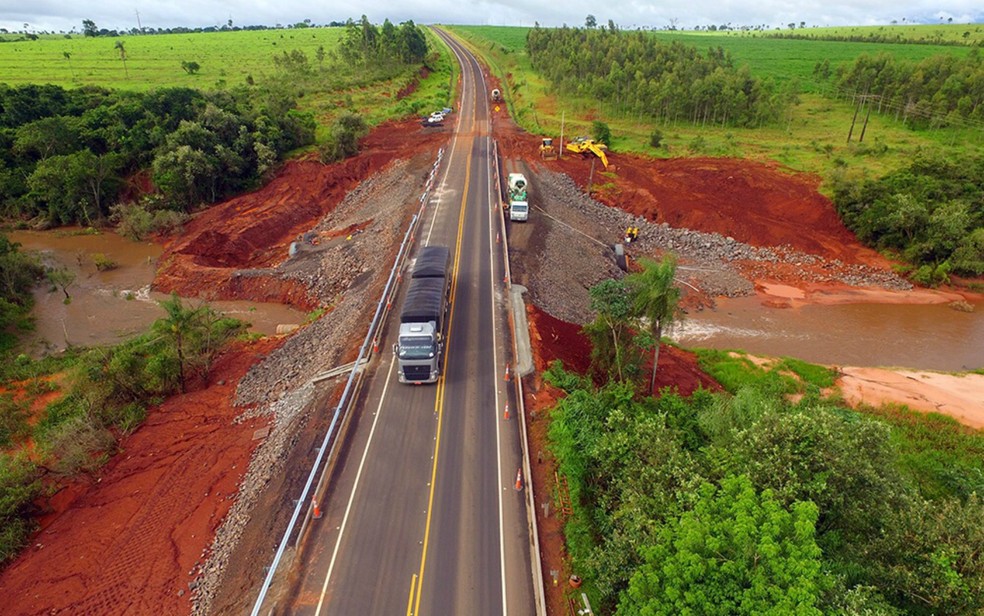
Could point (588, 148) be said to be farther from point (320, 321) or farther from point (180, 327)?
point (180, 327)

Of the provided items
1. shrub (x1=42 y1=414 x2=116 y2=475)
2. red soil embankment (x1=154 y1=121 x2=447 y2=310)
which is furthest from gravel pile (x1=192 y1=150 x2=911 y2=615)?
shrub (x1=42 y1=414 x2=116 y2=475)

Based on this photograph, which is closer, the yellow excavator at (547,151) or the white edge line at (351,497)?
the white edge line at (351,497)

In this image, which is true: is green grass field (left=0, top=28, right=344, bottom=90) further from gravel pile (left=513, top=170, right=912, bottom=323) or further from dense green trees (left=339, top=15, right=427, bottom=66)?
gravel pile (left=513, top=170, right=912, bottom=323)

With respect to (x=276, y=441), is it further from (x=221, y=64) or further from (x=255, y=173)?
(x=221, y=64)

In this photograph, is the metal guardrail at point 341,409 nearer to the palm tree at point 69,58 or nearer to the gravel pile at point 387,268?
the gravel pile at point 387,268

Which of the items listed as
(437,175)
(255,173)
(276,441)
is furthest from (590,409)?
(255,173)

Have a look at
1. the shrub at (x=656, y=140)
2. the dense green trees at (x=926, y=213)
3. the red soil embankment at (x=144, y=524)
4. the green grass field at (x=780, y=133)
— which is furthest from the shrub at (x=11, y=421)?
the shrub at (x=656, y=140)
